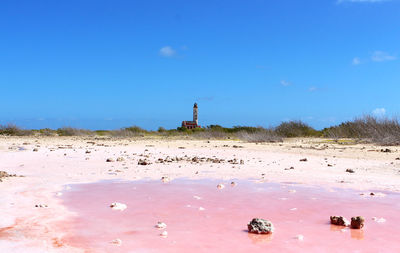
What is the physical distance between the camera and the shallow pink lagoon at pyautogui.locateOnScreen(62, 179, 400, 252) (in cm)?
270

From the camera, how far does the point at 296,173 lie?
6961 mm

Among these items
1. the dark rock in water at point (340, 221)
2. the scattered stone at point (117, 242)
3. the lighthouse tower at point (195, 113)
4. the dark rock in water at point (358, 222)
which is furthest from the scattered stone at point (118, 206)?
the lighthouse tower at point (195, 113)

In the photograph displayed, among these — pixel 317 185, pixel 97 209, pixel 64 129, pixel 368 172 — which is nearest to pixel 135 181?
pixel 97 209

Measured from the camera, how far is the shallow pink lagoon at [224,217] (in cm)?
270

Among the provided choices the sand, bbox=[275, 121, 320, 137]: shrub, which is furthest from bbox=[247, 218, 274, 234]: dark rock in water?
bbox=[275, 121, 320, 137]: shrub

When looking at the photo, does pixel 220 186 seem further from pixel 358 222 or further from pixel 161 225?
pixel 358 222

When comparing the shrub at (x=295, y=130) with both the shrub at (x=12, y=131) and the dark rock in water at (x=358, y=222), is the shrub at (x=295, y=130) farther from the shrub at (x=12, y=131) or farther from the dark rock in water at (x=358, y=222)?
the dark rock in water at (x=358, y=222)

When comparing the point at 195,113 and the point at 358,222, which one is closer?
the point at 358,222

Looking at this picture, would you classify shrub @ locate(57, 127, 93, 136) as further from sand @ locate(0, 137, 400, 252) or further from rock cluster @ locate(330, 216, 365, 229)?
rock cluster @ locate(330, 216, 365, 229)

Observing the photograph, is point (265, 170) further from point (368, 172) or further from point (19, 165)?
point (19, 165)

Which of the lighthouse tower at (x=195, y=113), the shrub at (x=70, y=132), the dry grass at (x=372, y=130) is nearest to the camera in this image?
the dry grass at (x=372, y=130)

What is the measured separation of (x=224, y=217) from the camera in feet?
11.6

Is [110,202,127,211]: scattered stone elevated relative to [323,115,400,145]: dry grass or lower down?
lower down

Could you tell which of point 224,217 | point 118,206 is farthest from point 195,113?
point 224,217
